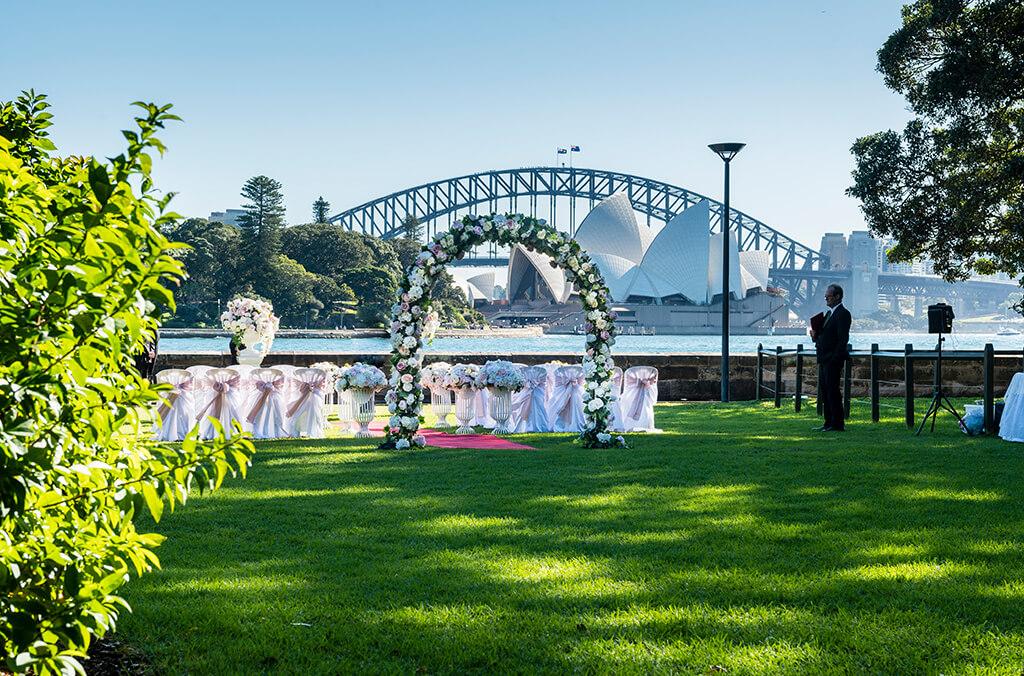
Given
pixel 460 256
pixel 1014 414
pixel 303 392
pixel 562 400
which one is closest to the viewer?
pixel 1014 414

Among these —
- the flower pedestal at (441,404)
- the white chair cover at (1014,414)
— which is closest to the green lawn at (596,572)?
the white chair cover at (1014,414)

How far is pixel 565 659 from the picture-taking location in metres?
3.07

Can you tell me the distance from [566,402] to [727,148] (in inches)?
Answer: 284

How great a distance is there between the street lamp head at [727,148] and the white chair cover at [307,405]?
29.2ft

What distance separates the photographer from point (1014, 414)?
9.46 m

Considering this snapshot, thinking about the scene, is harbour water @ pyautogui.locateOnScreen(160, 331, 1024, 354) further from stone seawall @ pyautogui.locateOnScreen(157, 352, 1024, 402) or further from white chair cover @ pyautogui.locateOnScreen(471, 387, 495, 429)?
white chair cover @ pyautogui.locateOnScreen(471, 387, 495, 429)

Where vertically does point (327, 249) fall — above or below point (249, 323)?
above

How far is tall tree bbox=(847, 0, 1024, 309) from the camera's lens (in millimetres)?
16094

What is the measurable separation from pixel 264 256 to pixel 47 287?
7470 cm

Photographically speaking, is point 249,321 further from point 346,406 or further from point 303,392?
point 346,406

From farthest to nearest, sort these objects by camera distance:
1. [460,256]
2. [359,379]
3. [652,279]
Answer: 1. [652,279]
2. [359,379]
3. [460,256]

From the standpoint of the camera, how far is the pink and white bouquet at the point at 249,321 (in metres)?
11.3

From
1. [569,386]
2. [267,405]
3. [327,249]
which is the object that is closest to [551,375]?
[569,386]

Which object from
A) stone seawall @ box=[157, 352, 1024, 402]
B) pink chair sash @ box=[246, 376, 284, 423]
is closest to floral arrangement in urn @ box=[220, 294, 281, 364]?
pink chair sash @ box=[246, 376, 284, 423]
